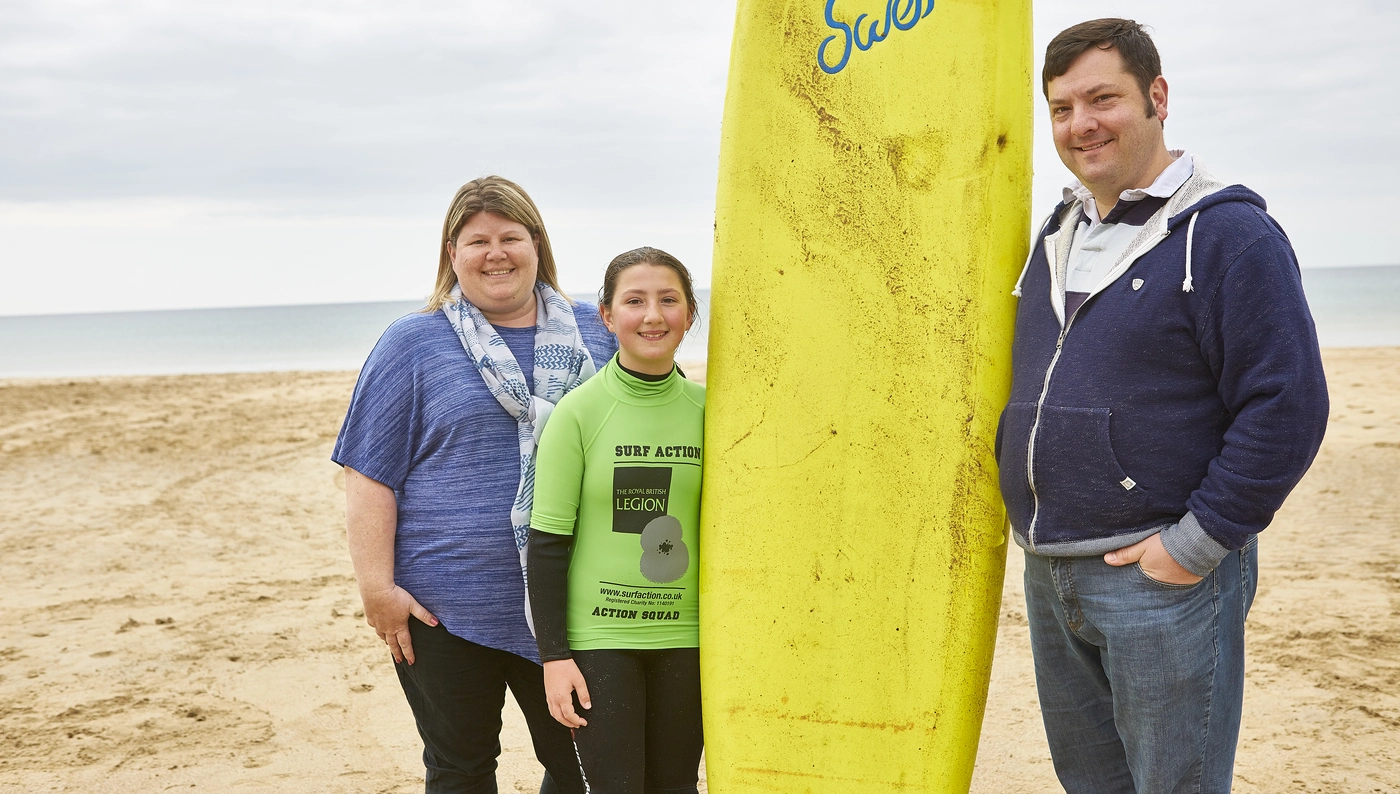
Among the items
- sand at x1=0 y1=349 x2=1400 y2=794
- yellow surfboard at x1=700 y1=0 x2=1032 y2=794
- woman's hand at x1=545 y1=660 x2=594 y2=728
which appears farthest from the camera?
sand at x1=0 y1=349 x2=1400 y2=794

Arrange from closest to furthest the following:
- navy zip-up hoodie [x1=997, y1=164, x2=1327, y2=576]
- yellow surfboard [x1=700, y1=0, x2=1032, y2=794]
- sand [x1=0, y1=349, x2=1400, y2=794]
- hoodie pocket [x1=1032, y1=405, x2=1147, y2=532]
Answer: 1. navy zip-up hoodie [x1=997, y1=164, x2=1327, y2=576]
2. hoodie pocket [x1=1032, y1=405, x2=1147, y2=532]
3. yellow surfboard [x1=700, y1=0, x2=1032, y2=794]
4. sand [x1=0, y1=349, x2=1400, y2=794]

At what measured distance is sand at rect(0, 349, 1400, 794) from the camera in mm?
3094

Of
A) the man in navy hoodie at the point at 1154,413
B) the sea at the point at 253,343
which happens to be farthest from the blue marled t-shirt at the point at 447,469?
the sea at the point at 253,343

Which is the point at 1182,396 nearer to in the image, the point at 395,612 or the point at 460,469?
the point at 460,469

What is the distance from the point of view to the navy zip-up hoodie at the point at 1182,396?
4.89ft

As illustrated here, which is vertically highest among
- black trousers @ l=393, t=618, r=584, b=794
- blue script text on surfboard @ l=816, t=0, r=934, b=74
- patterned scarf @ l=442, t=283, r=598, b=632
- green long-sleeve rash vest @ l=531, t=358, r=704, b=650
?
blue script text on surfboard @ l=816, t=0, r=934, b=74

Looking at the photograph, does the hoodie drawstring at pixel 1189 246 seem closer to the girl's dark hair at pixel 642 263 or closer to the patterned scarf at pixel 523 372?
the girl's dark hair at pixel 642 263

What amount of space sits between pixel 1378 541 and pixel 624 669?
4.79m

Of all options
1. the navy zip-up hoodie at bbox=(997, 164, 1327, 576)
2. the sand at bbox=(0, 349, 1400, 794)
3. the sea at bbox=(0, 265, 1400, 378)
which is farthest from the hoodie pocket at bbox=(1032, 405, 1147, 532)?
the sea at bbox=(0, 265, 1400, 378)

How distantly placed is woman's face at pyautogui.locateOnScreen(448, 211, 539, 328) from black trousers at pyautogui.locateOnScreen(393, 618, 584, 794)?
26.8 inches

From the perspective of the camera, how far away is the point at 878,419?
2113mm

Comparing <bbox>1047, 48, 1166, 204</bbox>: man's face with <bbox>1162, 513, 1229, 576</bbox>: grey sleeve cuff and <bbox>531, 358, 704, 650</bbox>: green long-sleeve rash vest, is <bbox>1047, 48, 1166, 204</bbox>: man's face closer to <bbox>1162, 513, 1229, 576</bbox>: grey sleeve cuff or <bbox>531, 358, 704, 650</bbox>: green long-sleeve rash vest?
<bbox>1162, 513, 1229, 576</bbox>: grey sleeve cuff

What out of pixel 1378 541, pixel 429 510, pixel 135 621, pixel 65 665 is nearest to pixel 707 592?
pixel 429 510

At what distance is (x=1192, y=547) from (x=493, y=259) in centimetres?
136
